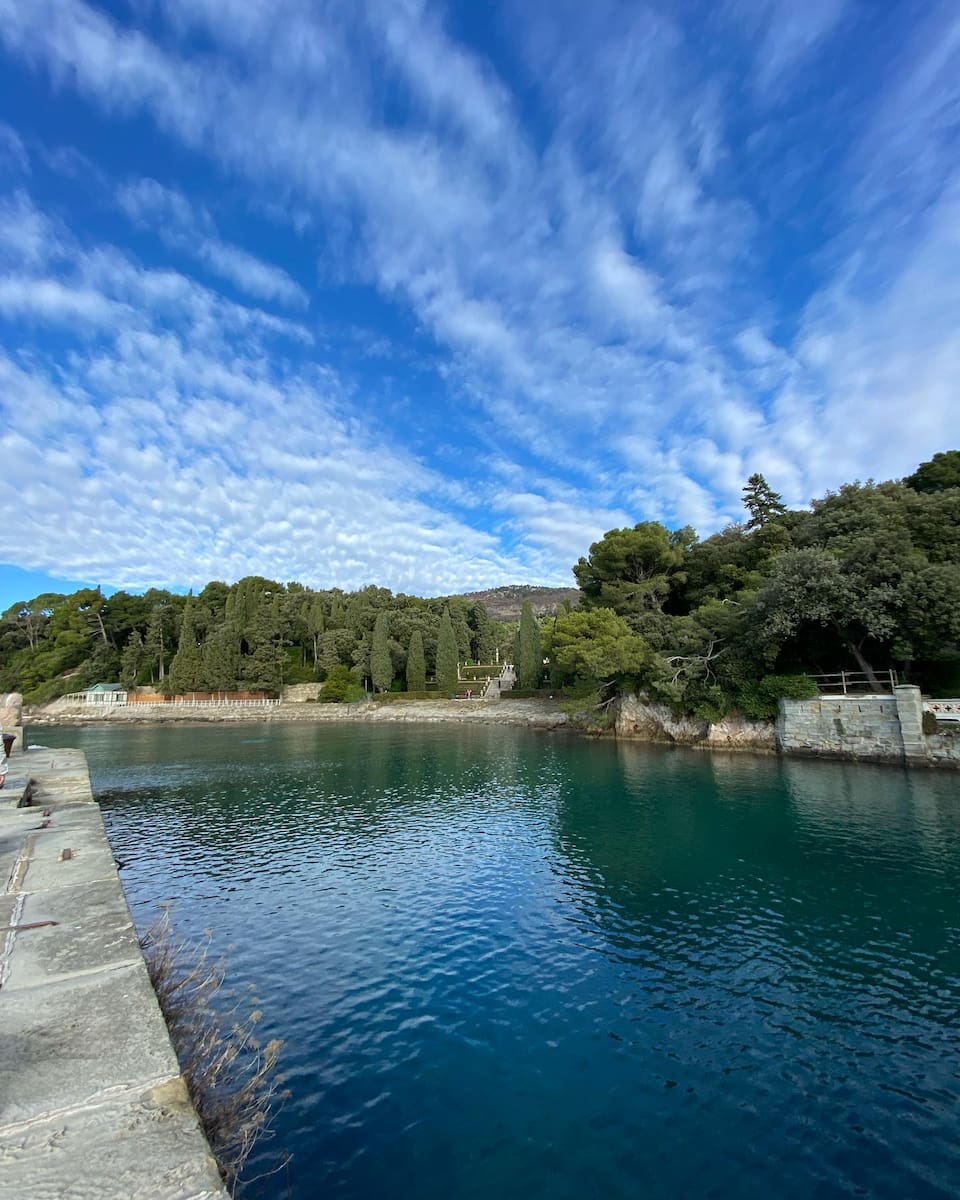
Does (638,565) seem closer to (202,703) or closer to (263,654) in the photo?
(263,654)

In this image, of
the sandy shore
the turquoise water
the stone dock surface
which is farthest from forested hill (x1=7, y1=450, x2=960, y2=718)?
the stone dock surface

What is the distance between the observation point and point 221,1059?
5.04 meters

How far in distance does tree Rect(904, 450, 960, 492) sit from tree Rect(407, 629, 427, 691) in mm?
47813

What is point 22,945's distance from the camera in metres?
5.60

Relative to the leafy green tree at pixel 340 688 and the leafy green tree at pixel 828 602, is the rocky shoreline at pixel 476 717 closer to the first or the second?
the leafy green tree at pixel 340 688

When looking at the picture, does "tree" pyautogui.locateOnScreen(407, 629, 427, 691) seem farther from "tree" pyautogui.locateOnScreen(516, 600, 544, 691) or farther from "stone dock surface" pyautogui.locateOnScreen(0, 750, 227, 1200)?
"stone dock surface" pyautogui.locateOnScreen(0, 750, 227, 1200)

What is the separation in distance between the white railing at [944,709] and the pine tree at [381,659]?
53.2m

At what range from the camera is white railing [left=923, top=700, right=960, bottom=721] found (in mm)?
23719

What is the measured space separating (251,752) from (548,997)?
105ft

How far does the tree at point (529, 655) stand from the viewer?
60344mm

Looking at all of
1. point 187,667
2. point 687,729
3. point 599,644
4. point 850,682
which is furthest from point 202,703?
point 850,682

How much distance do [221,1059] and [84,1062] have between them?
151cm

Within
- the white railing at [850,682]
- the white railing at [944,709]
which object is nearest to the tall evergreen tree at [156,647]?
the white railing at [850,682]

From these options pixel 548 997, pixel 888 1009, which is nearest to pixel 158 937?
pixel 548 997
